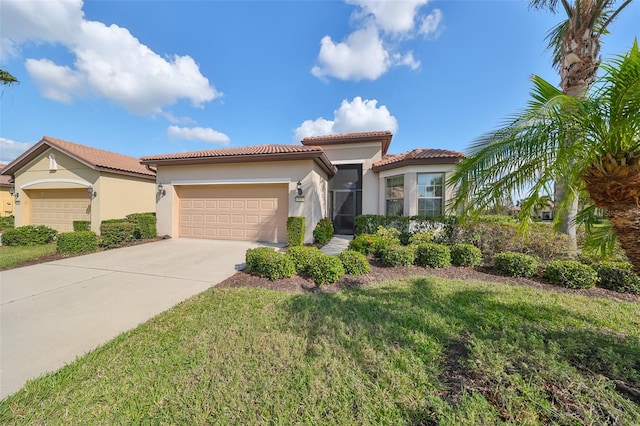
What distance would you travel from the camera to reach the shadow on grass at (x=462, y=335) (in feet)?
7.74

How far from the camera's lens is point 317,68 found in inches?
496

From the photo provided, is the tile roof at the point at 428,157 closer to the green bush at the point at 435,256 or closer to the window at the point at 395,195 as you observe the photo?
the window at the point at 395,195

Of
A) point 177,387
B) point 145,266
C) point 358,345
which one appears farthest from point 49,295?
point 358,345

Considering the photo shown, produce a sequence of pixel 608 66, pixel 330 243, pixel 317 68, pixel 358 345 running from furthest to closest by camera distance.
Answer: pixel 317 68 → pixel 330 243 → pixel 358 345 → pixel 608 66

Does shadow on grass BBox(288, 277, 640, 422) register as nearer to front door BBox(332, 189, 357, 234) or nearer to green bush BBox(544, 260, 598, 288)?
green bush BBox(544, 260, 598, 288)

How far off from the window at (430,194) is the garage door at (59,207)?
17.0 metres

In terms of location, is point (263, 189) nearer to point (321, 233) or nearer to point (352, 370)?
point (321, 233)

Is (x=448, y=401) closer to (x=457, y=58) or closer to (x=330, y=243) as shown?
(x=330, y=243)

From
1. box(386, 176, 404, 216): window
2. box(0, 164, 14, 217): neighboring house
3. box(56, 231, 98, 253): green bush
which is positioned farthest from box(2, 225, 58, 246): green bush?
box(386, 176, 404, 216): window

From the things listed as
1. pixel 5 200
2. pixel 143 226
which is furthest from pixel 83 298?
pixel 5 200

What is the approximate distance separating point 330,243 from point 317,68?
9.69 metres

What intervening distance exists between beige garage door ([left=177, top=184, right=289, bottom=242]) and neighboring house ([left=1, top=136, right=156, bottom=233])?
353 cm

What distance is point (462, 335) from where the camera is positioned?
3.19 metres

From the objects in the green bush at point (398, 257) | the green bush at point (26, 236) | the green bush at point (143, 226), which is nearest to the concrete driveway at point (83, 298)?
the green bush at point (143, 226)
